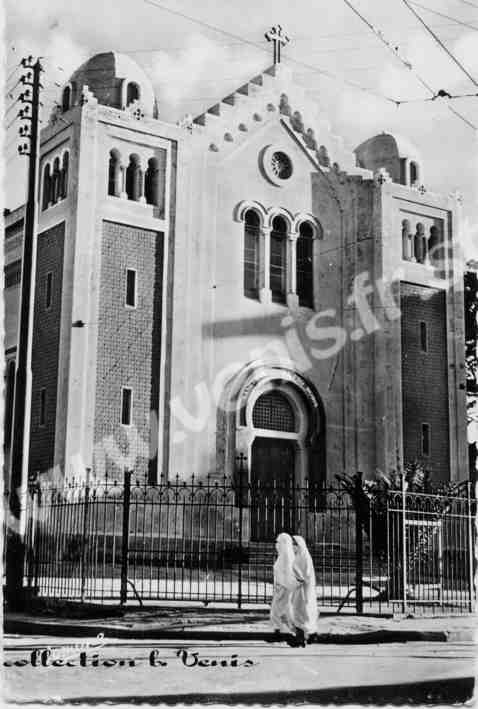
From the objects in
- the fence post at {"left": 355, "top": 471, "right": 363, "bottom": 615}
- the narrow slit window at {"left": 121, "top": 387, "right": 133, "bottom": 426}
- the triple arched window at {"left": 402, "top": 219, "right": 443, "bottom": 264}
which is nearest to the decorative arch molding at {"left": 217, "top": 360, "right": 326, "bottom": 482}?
the narrow slit window at {"left": 121, "top": 387, "right": 133, "bottom": 426}

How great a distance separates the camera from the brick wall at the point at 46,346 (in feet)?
77.5

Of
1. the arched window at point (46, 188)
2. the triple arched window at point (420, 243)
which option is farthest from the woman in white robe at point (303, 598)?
the triple arched window at point (420, 243)

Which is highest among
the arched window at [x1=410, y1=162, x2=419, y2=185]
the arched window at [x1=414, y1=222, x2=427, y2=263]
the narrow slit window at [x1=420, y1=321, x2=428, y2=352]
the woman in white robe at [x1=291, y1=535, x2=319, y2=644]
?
the arched window at [x1=410, y1=162, x2=419, y2=185]

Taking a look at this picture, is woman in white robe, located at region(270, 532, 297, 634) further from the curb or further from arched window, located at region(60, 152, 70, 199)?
arched window, located at region(60, 152, 70, 199)

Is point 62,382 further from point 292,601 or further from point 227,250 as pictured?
point 292,601

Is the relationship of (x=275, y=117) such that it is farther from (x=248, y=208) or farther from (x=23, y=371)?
(x=23, y=371)

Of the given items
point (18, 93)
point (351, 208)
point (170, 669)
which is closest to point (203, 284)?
point (351, 208)

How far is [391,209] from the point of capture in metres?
29.4

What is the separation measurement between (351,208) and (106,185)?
8223 mm

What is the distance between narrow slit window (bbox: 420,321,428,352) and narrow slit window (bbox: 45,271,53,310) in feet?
37.2

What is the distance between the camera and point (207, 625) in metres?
13.7

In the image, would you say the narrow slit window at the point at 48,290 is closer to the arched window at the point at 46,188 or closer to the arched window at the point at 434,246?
the arched window at the point at 46,188

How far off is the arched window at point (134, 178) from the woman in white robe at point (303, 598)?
45.8 feet

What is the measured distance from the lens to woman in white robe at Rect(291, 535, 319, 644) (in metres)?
13.0
